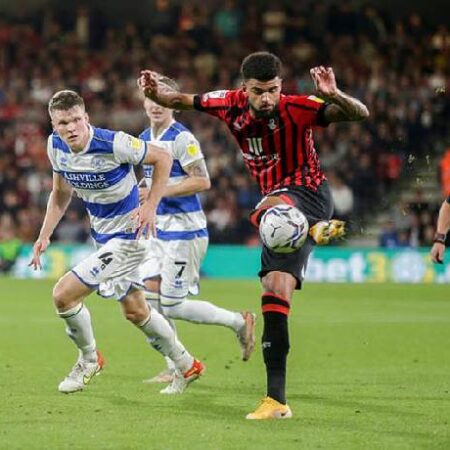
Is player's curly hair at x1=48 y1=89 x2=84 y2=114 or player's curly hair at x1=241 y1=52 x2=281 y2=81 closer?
player's curly hair at x1=241 y1=52 x2=281 y2=81

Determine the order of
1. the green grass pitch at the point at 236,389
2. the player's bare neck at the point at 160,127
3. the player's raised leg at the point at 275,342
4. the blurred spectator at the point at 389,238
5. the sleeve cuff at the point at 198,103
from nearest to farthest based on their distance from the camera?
1. the green grass pitch at the point at 236,389
2. the player's raised leg at the point at 275,342
3. the sleeve cuff at the point at 198,103
4. the player's bare neck at the point at 160,127
5. the blurred spectator at the point at 389,238

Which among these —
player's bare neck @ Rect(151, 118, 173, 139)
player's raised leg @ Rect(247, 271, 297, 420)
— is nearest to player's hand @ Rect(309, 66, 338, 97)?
player's raised leg @ Rect(247, 271, 297, 420)

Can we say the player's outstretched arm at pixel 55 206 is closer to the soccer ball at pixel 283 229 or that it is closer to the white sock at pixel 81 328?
the white sock at pixel 81 328

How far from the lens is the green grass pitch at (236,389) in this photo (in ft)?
20.5

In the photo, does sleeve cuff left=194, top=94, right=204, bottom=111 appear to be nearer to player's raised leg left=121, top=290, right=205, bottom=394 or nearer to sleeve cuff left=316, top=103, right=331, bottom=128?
sleeve cuff left=316, top=103, right=331, bottom=128

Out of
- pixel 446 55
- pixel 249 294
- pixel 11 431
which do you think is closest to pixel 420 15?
pixel 446 55

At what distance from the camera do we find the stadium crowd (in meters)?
22.5

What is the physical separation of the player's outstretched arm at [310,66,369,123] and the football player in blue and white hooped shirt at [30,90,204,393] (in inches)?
60.0

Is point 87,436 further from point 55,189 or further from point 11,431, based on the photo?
point 55,189

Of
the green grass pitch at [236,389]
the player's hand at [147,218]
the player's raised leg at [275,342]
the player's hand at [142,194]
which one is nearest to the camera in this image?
the green grass pitch at [236,389]

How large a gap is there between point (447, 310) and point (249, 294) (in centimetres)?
334

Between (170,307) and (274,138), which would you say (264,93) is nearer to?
(274,138)

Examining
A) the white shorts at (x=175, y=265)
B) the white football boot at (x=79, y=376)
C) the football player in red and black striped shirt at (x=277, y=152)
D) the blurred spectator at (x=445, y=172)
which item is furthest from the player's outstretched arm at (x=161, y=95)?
the blurred spectator at (x=445, y=172)

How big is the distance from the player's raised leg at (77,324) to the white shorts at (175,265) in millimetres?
1170
